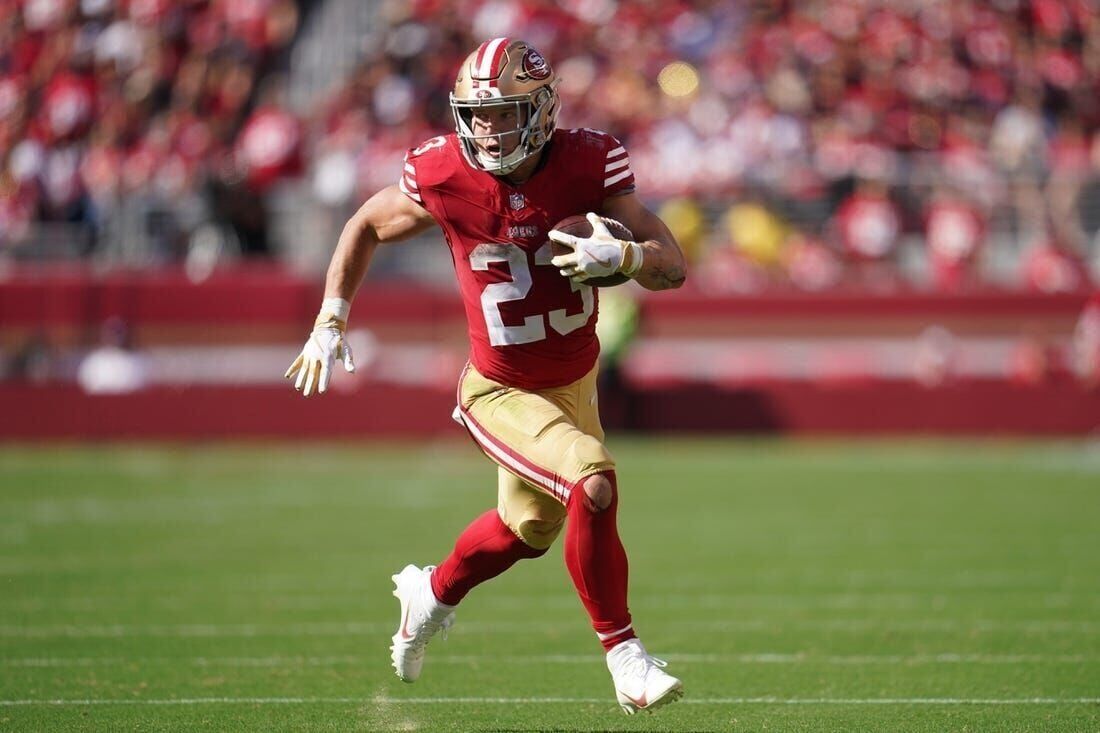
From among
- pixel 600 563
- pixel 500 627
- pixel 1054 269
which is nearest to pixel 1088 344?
pixel 1054 269

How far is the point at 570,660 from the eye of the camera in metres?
6.37

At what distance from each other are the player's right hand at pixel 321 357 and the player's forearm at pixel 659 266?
37.8 inches

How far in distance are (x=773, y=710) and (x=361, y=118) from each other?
13769mm

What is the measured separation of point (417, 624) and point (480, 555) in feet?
1.17

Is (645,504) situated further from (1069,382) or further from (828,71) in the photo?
(828,71)

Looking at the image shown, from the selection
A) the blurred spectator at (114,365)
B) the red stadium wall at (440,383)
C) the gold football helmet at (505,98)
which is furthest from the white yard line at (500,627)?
the blurred spectator at (114,365)

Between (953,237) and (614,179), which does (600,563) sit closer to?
(614,179)

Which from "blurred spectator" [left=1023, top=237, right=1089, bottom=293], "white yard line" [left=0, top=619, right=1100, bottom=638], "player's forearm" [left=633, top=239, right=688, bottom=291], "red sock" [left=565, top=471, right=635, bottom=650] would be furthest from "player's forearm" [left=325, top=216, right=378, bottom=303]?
"blurred spectator" [left=1023, top=237, right=1089, bottom=293]

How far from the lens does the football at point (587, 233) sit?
488cm

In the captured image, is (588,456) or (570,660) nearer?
(588,456)

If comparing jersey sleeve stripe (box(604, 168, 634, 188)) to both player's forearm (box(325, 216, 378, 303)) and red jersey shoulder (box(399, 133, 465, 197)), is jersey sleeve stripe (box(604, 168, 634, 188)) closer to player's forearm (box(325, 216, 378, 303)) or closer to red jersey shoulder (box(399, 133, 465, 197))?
red jersey shoulder (box(399, 133, 465, 197))

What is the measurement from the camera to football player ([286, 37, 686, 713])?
484cm

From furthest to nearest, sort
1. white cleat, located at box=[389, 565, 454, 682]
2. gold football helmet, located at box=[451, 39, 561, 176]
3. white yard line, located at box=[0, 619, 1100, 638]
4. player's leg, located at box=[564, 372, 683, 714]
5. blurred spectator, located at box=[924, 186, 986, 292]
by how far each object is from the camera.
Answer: blurred spectator, located at box=[924, 186, 986, 292], white yard line, located at box=[0, 619, 1100, 638], white cleat, located at box=[389, 565, 454, 682], gold football helmet, located at box=[451, 39, 561, 176], player's leg, located at box=[564, 372, 683, 714]

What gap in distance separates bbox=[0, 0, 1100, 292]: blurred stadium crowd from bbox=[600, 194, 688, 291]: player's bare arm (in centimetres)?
1124
